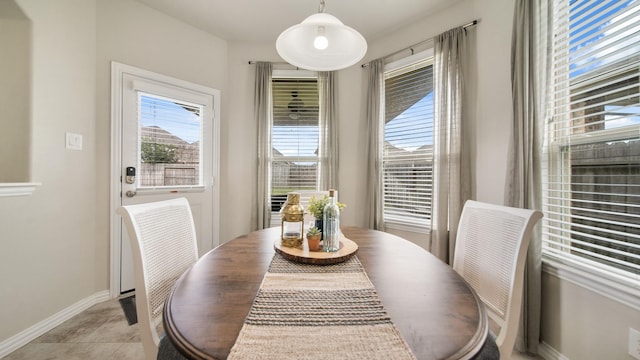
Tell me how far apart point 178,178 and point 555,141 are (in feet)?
Answer: 10.4

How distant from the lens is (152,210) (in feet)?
3.43

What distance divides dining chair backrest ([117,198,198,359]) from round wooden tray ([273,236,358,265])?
47cm

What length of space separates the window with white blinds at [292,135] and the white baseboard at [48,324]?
1746mm

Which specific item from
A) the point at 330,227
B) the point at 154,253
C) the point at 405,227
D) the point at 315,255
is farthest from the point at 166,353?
the point at 405,227

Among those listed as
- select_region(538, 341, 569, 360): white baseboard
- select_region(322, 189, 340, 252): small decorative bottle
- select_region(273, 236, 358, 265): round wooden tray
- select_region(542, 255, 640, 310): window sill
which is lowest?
select_region(538, 341, 569, 360): white baseboard

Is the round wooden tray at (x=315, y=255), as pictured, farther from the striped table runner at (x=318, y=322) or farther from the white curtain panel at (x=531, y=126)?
the white curtain panel at (x=531, y=126)

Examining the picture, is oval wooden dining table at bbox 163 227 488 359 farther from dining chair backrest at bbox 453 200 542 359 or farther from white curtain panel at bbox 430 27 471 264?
white curtain panel at bbox 430 27 471 264

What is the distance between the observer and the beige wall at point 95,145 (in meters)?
1.42

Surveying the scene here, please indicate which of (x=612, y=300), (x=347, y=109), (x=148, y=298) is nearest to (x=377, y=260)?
(x=148, y=298)

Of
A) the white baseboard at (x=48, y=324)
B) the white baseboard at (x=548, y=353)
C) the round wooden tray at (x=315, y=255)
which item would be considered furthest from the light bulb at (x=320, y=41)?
the white baseboard at (x=48, y=324)

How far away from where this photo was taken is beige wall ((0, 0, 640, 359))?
1.42 meters

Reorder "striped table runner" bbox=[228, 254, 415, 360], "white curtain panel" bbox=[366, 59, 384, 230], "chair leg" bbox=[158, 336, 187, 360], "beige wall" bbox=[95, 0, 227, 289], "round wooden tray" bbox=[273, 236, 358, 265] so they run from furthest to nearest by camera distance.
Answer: "white curtain panel" bbox=[366, 59, 384, 230] < "beige wall" bbox=[95, 0, 227, 289] < "round wooden tray" bbox=[273, 236, 358, 265] < "chair leg" bbox=[158, 336, 187, 360] < "striped table runner" bbox=[228, 254, 415, 360]

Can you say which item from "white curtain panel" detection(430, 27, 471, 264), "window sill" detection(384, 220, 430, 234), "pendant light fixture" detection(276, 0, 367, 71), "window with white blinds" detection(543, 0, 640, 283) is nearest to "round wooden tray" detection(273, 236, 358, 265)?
"pendant light fixture" detection(276, 0, 367, 71)

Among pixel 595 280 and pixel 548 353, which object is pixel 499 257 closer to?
pixel 595 280
